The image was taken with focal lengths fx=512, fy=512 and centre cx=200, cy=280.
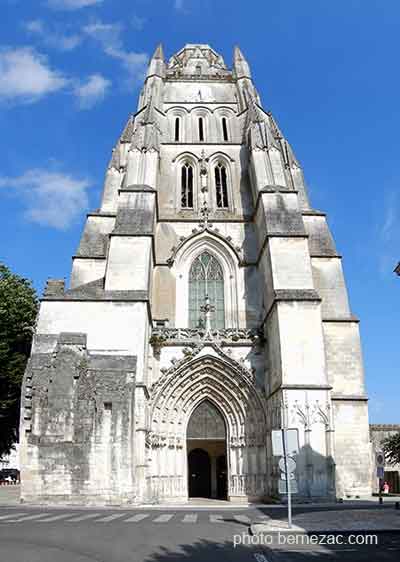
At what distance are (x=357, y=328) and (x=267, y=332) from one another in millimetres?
3714

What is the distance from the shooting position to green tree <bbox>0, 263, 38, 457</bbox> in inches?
847

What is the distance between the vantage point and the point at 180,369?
18.9 meters

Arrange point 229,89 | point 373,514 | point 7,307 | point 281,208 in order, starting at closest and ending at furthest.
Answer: point 373,514, point 281,208, point 7,307, point 229,89

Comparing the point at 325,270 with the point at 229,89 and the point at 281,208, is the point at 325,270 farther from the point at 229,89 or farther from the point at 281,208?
the point at 229,89

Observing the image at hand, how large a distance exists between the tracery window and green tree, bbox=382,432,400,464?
11.2 meters

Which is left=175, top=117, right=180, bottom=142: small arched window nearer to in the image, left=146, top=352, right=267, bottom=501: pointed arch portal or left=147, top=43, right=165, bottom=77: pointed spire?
left=147, top=43, right=165, bottom=77: pointed spire

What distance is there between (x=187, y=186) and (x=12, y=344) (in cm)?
1094

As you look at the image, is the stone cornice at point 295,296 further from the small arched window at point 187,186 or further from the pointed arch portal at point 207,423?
the small arched window at point 187,186

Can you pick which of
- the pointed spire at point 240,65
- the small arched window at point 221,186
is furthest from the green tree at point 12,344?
the pointed spire at point 240,65

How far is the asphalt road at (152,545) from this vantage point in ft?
19.6

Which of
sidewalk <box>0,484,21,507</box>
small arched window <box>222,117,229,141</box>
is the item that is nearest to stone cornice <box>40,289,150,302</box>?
sidewalk <box>0,484,21,507</box>

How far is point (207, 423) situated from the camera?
63.7 ft

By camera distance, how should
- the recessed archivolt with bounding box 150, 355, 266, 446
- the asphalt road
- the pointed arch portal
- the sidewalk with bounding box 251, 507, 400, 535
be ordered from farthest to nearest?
the recessed archivolt with bounding box 150, 355, 266, 446, the pointed arch portal, the sidewalk with bounding box 251, 507, 400, 535, the asphalt road

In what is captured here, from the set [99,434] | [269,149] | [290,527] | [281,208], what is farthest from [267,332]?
[290,527]
